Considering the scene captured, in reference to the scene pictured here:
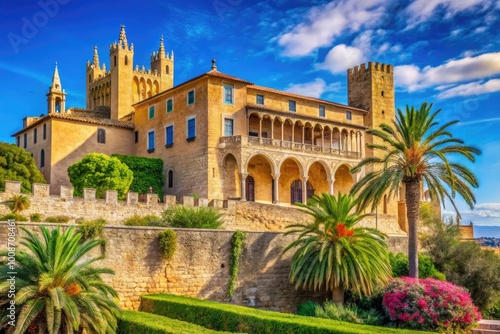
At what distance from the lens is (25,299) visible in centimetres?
1533

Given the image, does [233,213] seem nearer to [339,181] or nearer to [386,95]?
[339,181]

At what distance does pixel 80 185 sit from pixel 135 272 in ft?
60.7

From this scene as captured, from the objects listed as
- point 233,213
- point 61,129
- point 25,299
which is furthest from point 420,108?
point 61,129

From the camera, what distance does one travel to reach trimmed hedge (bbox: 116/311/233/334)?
16.1 m

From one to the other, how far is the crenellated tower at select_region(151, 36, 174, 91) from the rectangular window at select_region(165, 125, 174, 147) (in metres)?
25.1

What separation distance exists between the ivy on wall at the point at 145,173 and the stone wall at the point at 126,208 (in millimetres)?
9330

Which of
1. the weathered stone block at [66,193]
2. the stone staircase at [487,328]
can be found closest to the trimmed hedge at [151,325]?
the stone staircase at [487,328]

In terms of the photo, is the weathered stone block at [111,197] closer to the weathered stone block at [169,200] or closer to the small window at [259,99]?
the weathered stone block at [169,200]

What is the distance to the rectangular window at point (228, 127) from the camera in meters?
42.8

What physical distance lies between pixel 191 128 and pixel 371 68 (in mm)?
22394

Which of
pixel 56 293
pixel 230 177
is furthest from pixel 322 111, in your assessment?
pixel 56 293

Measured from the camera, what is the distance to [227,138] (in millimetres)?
41812

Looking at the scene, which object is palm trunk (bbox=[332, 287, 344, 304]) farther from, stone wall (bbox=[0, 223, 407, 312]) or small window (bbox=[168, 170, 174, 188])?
small window (bbox=[168, 170, 174, 188])

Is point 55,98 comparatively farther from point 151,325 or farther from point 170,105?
point 151,325
